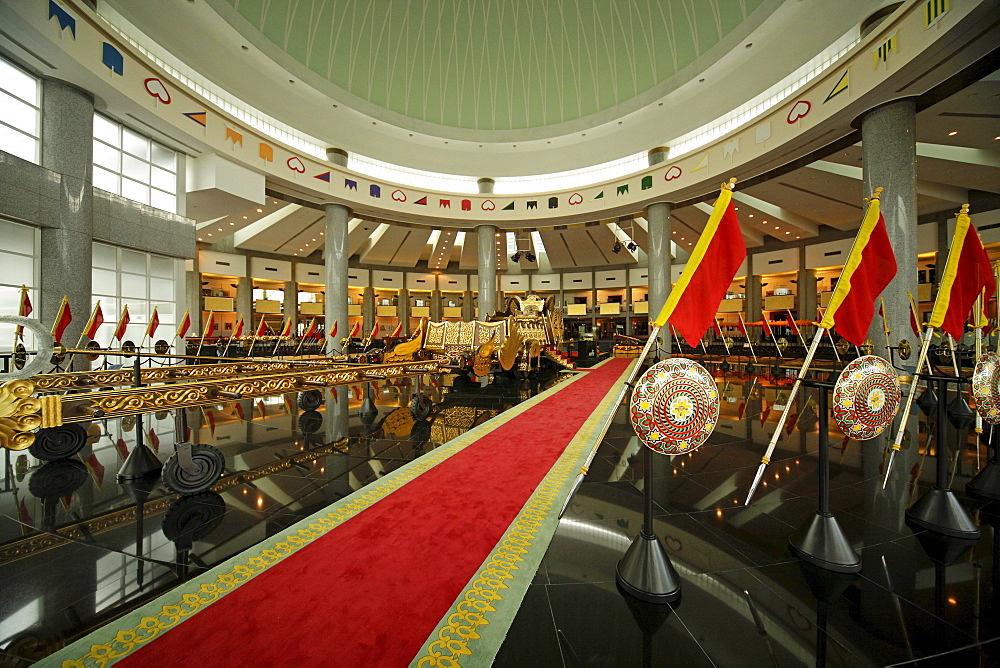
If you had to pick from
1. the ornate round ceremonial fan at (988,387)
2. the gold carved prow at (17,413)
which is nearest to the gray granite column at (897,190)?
the ornate round ceremonial fan at (988,387)

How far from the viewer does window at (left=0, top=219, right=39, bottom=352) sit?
6969 mm

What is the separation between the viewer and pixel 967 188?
→ 14.1 meters

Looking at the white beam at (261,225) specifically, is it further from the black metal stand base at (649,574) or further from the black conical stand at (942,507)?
the black conical stand at (942,507)

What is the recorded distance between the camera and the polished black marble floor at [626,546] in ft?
4.54

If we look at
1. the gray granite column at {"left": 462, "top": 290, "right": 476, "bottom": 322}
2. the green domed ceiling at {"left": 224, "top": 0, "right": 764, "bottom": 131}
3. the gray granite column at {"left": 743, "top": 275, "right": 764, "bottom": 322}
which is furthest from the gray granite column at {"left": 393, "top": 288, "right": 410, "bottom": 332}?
the gray granite column at {"left": 743, "top": 275, "right": 764, "bottom": 322}

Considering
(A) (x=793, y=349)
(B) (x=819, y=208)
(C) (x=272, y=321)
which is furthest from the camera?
(C) (x=272, y=321)

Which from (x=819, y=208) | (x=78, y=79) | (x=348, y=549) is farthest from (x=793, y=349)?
(x=78, y=79)

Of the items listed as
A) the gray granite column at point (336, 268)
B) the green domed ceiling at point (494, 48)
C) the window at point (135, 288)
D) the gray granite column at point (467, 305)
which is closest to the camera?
the window at point (135, 288)

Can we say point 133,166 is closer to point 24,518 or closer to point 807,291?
point 24,518

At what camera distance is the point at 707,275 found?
6.01 feet

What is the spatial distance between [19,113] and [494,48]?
47.8ft

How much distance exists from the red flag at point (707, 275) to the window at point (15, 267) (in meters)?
10.6

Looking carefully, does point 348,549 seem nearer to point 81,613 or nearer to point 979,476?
point 81,613

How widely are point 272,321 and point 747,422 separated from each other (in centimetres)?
2691
